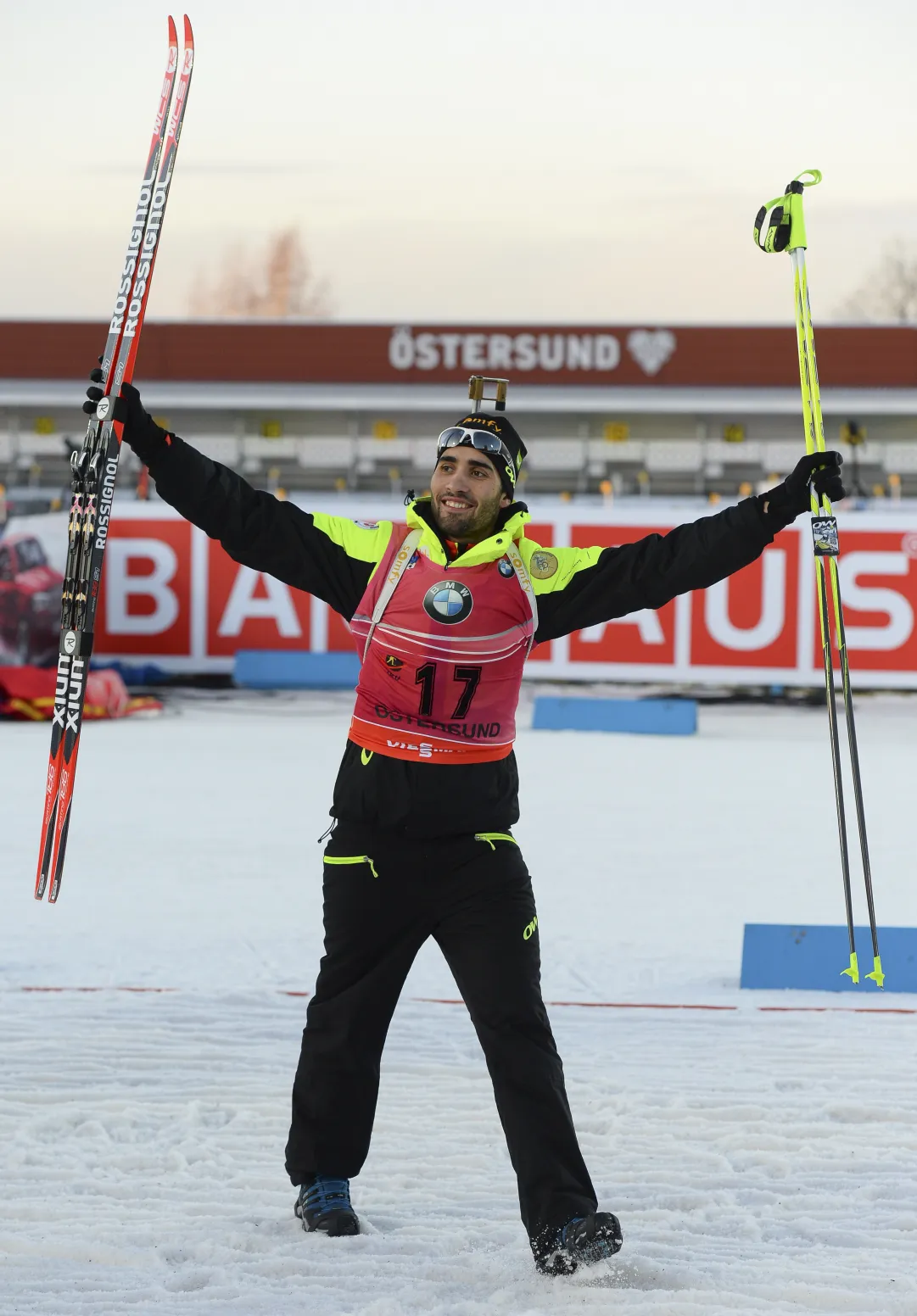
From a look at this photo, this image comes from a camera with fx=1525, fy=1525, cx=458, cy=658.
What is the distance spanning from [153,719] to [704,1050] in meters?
7.88

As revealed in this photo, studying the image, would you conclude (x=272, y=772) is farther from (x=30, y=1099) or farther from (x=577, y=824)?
(x=30, y=1099)

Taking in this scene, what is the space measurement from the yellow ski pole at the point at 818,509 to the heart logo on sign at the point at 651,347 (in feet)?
80.1

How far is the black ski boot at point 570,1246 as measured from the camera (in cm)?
304

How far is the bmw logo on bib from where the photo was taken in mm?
A: 3195

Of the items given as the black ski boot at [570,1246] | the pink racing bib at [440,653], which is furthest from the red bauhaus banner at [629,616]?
the black ski boot at [570,1246]

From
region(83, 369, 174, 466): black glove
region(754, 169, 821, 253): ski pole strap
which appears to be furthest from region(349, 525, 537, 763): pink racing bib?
region(754, 169, 821, 253): ski pole strap

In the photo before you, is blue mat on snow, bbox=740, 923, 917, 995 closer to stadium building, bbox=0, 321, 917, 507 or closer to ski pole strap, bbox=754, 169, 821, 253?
ski pole strap, bbox=754, 169, 821, 253

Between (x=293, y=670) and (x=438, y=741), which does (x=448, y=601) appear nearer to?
(x=438, y=741)

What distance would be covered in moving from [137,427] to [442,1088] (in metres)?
A: 2.10

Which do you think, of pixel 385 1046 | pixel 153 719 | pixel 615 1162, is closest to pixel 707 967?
pixel 385 1046

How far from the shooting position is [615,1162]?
3.80 meters

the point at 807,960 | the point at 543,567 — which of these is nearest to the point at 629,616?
the point at 807,960

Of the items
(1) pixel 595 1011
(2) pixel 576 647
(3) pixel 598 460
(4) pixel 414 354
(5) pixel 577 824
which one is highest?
(4) pixel 414 354

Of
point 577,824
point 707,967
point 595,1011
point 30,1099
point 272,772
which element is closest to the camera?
point 30,1099
